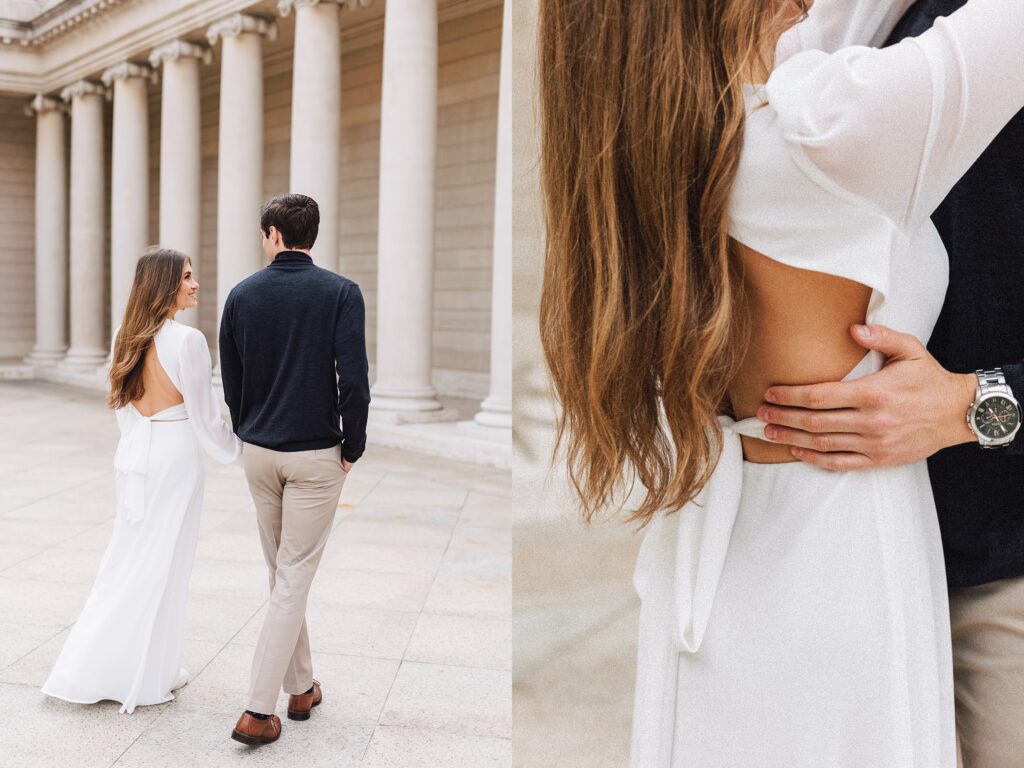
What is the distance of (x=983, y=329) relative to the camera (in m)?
1.31

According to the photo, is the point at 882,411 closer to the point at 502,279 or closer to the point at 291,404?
the point at 291,404

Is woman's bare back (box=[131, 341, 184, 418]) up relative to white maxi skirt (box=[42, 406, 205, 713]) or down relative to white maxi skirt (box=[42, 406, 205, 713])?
up

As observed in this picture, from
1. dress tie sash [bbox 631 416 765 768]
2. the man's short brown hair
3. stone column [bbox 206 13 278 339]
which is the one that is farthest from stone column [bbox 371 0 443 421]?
dress tie sash [bbox 631 416 765 768]

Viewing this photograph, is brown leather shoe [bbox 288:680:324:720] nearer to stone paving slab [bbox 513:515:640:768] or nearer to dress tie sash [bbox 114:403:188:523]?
dress tie sash [bbox 114:403:188:523]

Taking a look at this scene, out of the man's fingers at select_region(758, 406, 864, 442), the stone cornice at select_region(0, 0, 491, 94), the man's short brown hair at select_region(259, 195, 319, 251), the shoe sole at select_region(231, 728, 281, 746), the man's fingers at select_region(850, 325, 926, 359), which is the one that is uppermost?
the stone cornice at select_region(0, 0, 491, 94)

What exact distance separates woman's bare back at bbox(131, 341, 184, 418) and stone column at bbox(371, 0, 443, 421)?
356 inches


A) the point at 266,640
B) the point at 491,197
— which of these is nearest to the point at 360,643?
the point at 266,640

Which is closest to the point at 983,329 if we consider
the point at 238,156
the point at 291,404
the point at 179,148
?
the point at 291,404

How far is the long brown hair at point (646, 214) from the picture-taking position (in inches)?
45.4

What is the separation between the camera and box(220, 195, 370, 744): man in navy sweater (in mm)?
4004

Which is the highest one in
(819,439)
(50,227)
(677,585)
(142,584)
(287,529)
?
(50,227)

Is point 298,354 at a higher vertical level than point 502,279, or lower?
lower

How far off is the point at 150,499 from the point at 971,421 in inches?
162

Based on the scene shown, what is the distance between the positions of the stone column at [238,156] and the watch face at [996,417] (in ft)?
55.0
